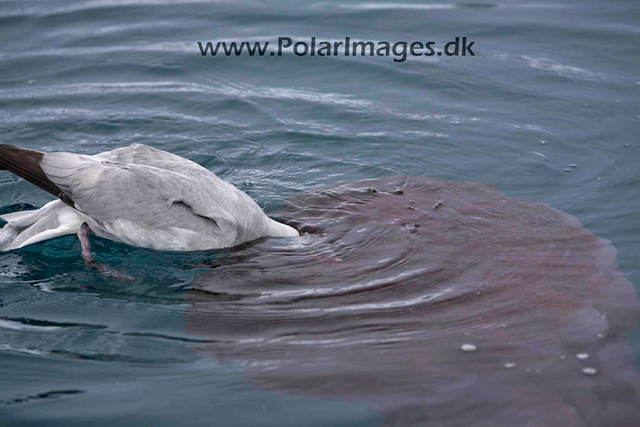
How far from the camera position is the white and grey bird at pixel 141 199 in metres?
5.07

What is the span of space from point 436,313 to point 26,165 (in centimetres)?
278

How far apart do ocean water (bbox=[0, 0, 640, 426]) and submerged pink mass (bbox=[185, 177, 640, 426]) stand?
0.01 m

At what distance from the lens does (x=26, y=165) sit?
509 centimetres

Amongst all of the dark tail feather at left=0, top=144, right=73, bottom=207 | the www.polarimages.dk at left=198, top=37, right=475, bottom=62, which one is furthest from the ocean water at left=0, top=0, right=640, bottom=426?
the dark tail feather at left=0, top=144, right=73, bottom=207

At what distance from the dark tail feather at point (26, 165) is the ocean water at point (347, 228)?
51cm

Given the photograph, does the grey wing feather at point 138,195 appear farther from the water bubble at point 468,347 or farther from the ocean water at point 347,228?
the water bubble at point 468,347

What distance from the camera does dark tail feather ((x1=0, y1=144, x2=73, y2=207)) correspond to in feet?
16.6

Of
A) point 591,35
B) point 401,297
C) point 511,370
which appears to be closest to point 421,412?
point 511,370

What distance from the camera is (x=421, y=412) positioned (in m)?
3.70

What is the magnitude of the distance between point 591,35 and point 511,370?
20.8ft

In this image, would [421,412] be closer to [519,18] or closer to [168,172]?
[168,172]

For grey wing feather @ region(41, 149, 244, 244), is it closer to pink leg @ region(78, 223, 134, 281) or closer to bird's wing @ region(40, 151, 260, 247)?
bird's wing @ region(40, 151, 260, 247)

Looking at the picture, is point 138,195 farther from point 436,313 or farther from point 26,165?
point 436,313

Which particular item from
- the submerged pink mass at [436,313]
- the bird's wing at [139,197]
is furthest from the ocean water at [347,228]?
the bird's wing at [139,197]
